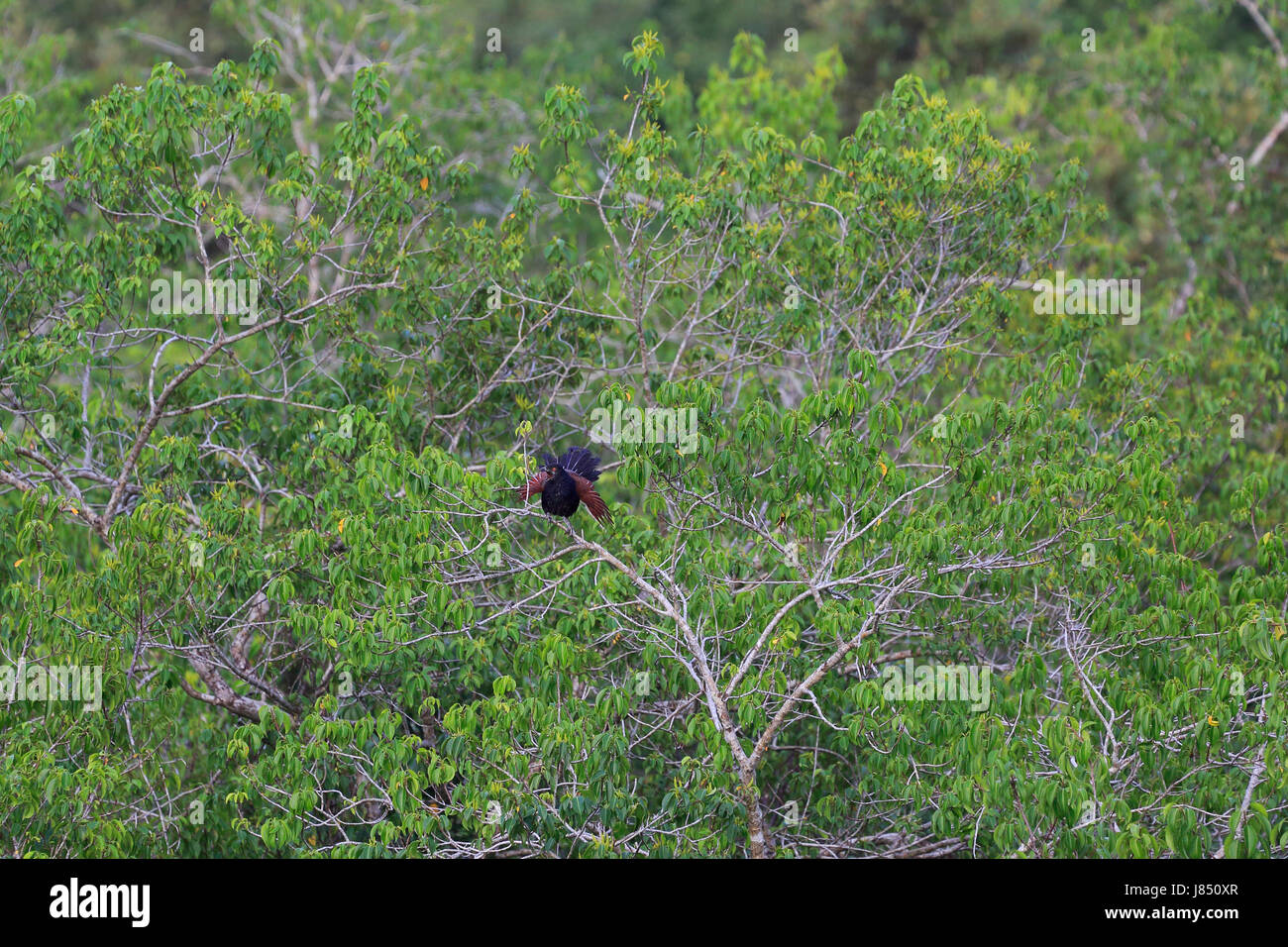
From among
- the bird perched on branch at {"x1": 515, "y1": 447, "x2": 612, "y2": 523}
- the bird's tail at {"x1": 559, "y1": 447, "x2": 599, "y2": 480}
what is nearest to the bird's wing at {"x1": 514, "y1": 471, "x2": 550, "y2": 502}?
the bird perched on branch at {"x1": 515, "y1": 447, "x2": 612, "y2": 523}

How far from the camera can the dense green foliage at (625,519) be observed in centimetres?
781

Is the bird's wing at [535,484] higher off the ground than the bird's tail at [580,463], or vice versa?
the bird's tail at [580,463]

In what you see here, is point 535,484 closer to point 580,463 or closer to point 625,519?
point 580,463

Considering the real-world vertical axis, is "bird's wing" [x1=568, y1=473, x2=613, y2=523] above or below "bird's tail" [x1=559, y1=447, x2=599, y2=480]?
below

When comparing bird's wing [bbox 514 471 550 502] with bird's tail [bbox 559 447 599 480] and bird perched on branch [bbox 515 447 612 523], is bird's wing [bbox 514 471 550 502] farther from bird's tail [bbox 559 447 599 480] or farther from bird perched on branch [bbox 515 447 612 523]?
bird's tail [bbox 559 447 599 480]

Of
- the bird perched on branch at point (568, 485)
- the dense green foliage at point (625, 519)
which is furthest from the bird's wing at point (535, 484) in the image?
the dense green foliage at point (625, 519)

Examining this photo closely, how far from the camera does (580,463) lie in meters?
7.84

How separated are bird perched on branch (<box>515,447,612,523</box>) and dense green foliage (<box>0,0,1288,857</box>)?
28 cm

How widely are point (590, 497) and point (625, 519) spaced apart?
0.93m

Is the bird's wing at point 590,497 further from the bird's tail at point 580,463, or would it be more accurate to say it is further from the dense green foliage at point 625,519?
the dense green foliage at point 625,519

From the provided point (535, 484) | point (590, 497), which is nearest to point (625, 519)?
point (590, 497)

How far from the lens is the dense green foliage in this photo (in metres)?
7.81

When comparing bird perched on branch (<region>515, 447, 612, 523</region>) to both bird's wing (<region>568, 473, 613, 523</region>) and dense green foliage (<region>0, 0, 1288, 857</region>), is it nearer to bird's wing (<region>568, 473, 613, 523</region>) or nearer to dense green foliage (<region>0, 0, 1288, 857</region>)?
bird's wing (<region>568, 473, 613, 523</region>)

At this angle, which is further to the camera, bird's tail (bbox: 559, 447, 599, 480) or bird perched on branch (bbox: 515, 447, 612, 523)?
bird's tail (bbox: 559, 447, 599, 480)
